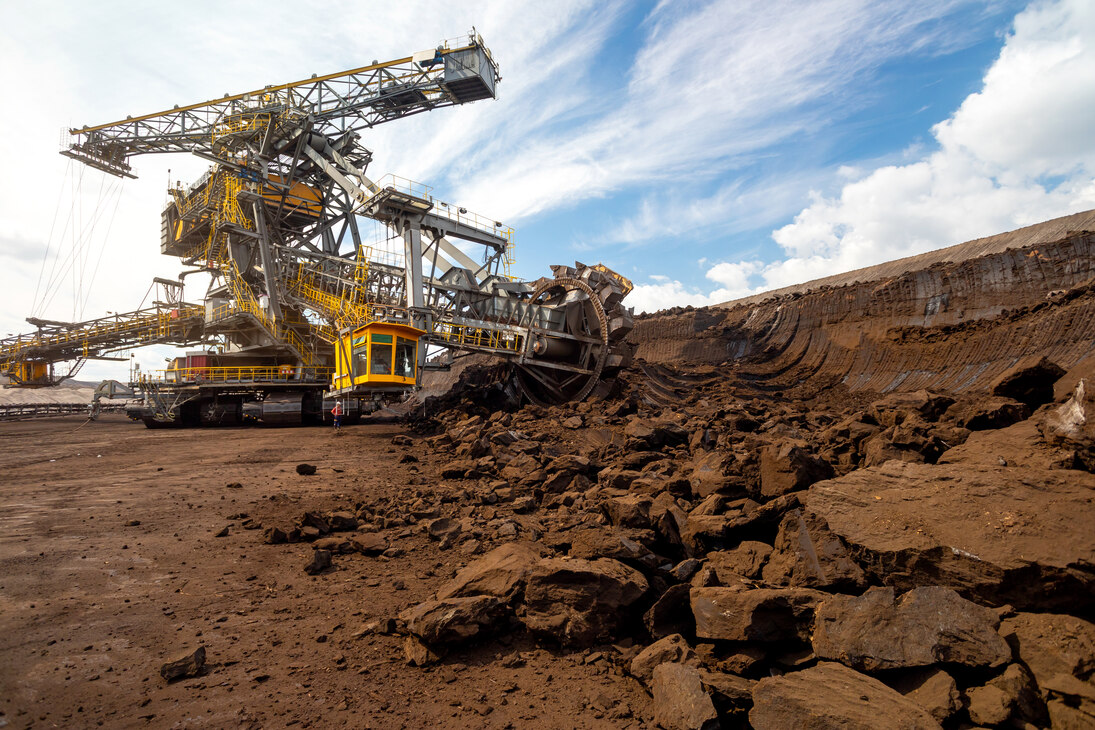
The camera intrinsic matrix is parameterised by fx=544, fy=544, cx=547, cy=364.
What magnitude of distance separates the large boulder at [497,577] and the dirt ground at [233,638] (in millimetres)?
349

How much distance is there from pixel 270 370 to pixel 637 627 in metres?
22.1

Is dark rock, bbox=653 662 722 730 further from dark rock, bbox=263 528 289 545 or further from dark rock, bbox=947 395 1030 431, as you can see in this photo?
dark rock, bbox=263 528 289 545

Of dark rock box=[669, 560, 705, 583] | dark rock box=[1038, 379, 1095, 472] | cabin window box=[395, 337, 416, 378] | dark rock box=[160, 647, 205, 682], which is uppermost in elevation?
cabin window box=[395, 337, 416, 378]

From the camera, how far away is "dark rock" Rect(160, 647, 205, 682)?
333 cm

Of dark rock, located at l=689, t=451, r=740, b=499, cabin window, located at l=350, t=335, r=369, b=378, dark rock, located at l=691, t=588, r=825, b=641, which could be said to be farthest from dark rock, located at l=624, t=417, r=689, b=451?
cabin window, located at l=350, t=335, r=369, b=378

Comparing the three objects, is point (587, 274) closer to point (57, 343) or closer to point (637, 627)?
point (637, 627)

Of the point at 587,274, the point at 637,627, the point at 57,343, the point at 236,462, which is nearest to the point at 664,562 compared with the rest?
the point at 637,627

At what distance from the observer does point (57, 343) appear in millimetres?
27609

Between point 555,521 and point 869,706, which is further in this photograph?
point 555,521

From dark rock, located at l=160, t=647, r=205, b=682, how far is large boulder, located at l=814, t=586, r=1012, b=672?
3706 millimetres

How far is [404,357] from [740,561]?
1317cm

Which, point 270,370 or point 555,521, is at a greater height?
point 270,370

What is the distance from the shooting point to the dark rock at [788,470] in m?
4.59

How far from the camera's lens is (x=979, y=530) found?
3.18 meters
